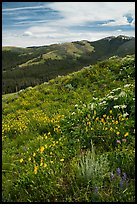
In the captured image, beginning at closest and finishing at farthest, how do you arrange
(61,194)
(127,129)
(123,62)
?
(61,194), (127,129), (123,62)

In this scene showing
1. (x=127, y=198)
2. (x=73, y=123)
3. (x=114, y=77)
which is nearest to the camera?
(x=127, y=198)

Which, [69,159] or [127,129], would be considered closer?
[69,159]

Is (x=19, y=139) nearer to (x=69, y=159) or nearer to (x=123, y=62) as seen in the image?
(x=69, y=159)

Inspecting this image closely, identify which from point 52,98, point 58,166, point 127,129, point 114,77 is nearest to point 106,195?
point 58,166

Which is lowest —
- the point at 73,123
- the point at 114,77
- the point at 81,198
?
the point at 81,198

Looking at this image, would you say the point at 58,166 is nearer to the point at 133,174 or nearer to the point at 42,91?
the point at 133,174

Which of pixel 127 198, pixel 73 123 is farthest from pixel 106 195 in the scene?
pixel 73 123

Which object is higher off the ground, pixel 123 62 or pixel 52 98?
pixel 123 62

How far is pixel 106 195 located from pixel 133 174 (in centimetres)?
71

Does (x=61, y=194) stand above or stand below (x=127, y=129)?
below

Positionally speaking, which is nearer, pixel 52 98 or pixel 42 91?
pixel 52 98

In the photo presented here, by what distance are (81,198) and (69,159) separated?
4.45ft

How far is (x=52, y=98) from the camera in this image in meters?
14.7

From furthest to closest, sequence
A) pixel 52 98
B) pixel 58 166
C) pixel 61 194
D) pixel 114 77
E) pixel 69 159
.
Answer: pixel 114 77, pixel 52 98, pixel 69 159, pixel 58 166, pixel 61 194
